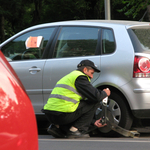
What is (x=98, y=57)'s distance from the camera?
192 inches

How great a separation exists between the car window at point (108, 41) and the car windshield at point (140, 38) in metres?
0.27

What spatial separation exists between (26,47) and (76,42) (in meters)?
0.84

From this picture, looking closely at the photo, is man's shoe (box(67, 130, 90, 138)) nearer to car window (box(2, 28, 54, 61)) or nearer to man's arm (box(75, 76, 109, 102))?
man's arm (box(75, 76, 109, 102))

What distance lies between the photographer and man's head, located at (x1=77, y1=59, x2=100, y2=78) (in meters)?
4.60

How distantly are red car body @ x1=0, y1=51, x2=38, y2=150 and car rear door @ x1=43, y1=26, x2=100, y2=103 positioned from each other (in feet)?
10.9

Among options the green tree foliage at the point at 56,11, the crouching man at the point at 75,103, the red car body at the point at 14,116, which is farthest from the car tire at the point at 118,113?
the green tree foliage at the point at 56,11

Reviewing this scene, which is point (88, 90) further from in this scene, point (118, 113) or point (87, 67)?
point (118, 113)

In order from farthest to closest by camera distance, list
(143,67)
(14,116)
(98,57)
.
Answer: (98,57) → (143,67) → (14,116)

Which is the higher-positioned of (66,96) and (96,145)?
(66,96)

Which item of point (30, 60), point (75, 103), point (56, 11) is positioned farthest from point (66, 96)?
point (56, 11)

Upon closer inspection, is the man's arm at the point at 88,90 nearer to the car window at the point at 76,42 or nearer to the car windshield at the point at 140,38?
the car window at the point at 76,42

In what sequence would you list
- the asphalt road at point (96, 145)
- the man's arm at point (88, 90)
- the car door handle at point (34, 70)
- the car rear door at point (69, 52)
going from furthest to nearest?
the car door handle at point (34, 70), the car rear door at point (69, 52), the man's arm at point (88, 90), the asphalt road at point (96, 145)

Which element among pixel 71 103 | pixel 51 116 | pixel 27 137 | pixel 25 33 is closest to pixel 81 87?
pixel 71 103

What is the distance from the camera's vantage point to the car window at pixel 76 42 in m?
5.05
